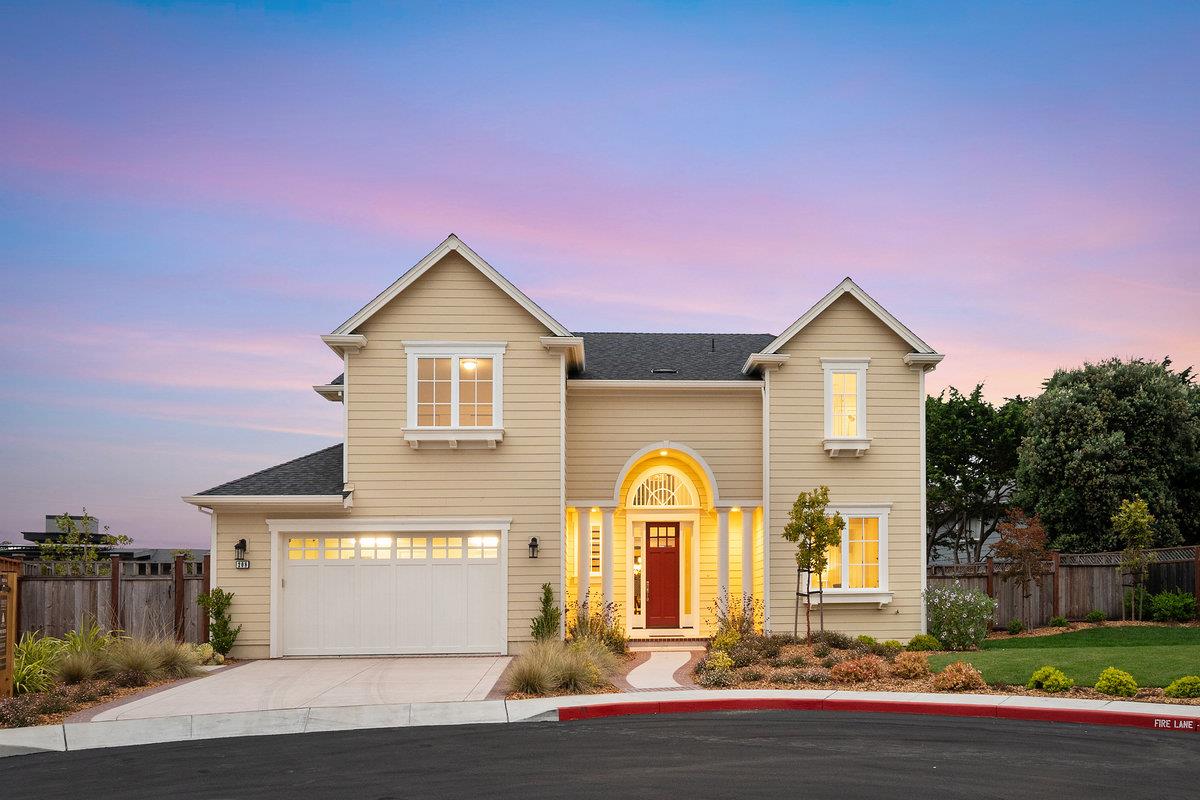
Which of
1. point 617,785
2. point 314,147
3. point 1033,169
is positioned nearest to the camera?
point 617,785

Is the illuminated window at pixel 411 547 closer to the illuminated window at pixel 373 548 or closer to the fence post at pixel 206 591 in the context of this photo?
the illuminated window at pixel 373 548

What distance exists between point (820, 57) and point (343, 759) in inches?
694

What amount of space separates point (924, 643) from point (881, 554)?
2.13 metres

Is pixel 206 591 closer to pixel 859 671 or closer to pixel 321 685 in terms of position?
pixel 321 685

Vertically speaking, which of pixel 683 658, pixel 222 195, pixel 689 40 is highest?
pixel 689 40

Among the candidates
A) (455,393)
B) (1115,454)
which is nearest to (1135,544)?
(1115,454)

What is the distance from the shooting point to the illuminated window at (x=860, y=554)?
854 inches

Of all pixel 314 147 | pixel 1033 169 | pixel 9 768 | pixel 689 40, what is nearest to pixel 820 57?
pixel 689 40

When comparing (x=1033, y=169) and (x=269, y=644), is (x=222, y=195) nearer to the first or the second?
(x=269, y=644)

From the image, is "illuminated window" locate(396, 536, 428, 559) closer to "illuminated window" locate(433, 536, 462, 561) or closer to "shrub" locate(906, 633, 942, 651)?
"illuminated window" locate(433, 536, 462, 561)

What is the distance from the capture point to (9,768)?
417 inches

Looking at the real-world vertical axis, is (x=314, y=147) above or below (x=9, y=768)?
above

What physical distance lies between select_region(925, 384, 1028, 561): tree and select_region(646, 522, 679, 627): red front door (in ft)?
71.9

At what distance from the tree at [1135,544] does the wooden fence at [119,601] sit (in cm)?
2125
